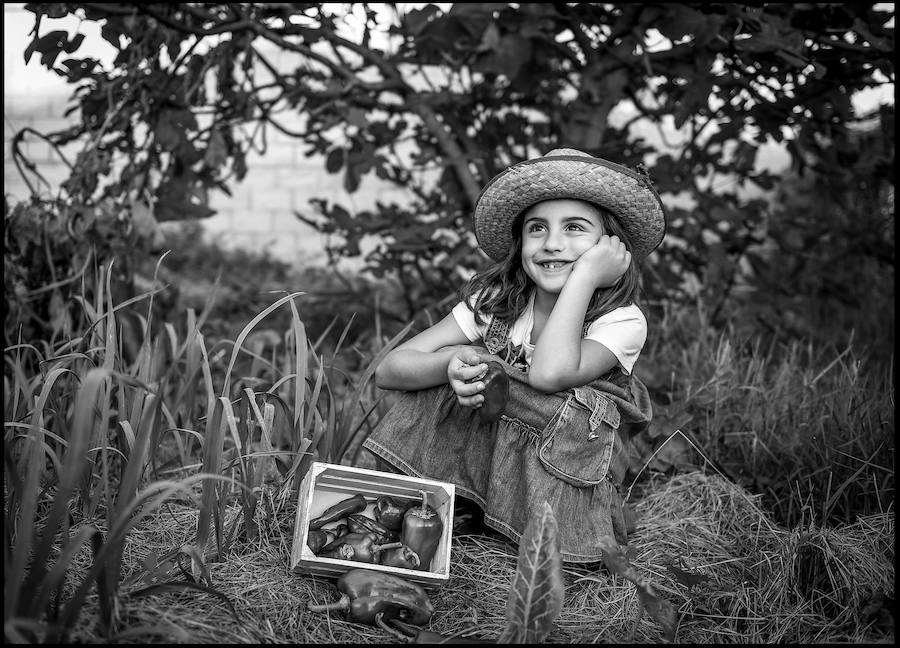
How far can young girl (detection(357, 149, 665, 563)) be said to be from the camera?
1742mm

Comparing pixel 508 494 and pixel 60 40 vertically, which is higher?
pixel 60 40

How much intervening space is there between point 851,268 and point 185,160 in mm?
3398

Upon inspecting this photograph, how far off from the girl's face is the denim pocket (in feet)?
0.89

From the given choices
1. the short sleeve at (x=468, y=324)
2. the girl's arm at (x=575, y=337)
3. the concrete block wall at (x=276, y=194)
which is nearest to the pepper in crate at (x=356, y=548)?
the girl's arm at (x=575, y=337)

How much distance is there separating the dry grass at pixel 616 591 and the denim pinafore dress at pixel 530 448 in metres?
0.11

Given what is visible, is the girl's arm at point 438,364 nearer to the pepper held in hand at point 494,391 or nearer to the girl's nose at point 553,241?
the pepper held in hand at point 494,391

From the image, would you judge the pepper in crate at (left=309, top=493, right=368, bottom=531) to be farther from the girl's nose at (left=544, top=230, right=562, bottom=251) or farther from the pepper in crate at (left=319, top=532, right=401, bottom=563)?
the girl's nose at (left=544, top=230, right=562, bottom=251)

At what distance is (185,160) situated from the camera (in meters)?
2.71

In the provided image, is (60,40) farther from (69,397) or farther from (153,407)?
(153,407)

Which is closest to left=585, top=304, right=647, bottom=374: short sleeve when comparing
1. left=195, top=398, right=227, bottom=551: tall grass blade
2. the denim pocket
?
the denim pocket

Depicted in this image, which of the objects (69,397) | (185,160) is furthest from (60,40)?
(69,397)

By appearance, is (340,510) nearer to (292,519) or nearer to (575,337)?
(292,519)

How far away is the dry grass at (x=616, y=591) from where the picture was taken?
4.76 feet

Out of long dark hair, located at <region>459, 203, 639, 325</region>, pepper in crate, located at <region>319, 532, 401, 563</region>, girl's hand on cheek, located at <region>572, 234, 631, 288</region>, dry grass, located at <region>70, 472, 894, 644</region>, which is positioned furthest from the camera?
long dark hair, located at <region>459, 203, 639, 325</region>
